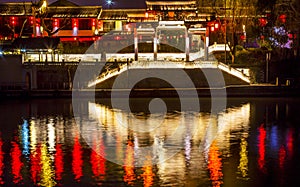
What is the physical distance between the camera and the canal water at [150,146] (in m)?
23.1

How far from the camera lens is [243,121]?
38.8 metres

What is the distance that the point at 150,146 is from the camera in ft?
99.0

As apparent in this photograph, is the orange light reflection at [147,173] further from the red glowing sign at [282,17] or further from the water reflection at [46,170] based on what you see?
the red glowing sign at [282,17]

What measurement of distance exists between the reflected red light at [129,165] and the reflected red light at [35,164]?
10.8 ft

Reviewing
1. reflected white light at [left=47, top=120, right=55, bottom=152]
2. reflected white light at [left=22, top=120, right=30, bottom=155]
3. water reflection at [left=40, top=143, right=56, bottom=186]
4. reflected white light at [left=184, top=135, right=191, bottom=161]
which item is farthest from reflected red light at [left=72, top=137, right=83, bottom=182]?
reflected white light at [left=184, top=135, right=191, bottom=161]

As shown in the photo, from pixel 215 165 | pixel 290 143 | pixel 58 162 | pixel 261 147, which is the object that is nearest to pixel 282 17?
pixel 290 143

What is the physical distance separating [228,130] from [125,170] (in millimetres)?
12192

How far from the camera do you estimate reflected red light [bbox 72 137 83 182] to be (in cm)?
2360

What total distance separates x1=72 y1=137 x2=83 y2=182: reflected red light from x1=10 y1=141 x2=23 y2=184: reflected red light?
2077 mm

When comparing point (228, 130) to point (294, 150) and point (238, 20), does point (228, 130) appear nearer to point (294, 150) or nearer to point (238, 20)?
point (294, 150)

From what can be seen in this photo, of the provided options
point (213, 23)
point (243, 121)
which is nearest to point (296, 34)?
point (213, 23)

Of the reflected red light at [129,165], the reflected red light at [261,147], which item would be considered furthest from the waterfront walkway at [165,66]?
the reflected red light at [129,165]

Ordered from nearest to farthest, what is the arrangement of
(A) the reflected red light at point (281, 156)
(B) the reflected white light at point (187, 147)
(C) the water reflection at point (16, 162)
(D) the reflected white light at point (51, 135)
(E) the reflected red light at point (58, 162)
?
(C) the water reflection at point (16, 162) < (E) the reflected red light at point (58, 162) < (A) the reflected red light at point (281, 156) < (B) the reflected white light at point (187, 147) < (D) the reflected white light at point (51, 135)

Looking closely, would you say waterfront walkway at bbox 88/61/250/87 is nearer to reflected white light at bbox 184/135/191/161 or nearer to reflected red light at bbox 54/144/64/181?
reflected white light at bbox 184/135/191/161
